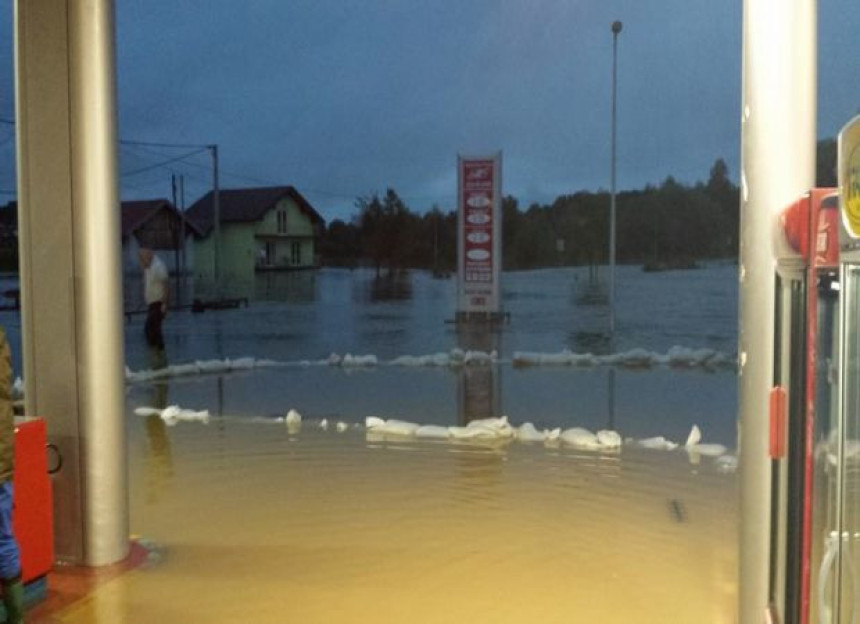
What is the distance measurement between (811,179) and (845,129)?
1.15 meters

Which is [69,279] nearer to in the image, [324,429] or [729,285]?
[324,429]

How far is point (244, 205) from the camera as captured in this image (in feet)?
143

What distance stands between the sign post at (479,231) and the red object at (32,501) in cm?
1757

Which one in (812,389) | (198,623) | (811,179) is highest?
(811,179)

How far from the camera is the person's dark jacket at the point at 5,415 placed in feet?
14.5

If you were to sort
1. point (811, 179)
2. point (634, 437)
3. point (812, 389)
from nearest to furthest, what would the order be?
1. point (812, 389)
2. point (811, 179)
3. point (634, 437)

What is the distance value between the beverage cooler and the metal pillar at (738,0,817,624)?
9cm

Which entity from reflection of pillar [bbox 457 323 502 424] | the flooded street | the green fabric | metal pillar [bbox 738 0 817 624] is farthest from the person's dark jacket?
reflection of pillar [bbox 457 323 502 424]

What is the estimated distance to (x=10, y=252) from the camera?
24188mm

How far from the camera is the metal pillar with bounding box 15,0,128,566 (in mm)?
6102

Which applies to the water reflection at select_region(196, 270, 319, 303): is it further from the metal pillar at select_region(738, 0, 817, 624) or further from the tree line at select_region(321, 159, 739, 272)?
the metal pillar at select_region(738, 0, 817, 624)

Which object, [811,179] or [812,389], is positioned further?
[811,179]

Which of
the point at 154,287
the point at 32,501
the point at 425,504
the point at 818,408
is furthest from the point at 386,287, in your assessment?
the point at 818,408

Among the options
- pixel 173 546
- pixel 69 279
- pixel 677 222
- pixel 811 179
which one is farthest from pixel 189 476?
pixel 677 222
